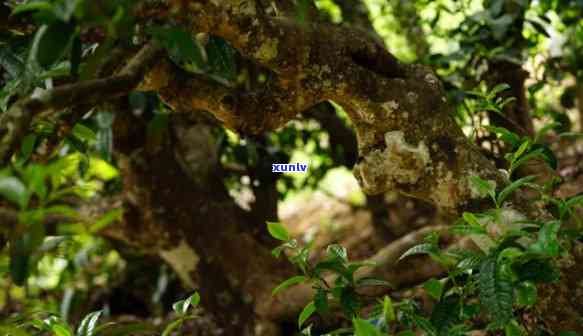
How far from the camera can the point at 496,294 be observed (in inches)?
42.8

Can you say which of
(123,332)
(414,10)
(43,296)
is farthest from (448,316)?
(43,296)

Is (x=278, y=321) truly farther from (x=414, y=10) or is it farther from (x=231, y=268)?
(x=414, y=10)

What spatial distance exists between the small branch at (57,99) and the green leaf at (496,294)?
2.09 ft

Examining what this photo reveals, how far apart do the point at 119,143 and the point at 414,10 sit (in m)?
1.31

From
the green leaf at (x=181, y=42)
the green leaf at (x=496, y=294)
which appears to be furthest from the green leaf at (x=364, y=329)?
the green leaf at (x=181, y=42)

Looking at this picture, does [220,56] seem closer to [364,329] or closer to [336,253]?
[336,253]

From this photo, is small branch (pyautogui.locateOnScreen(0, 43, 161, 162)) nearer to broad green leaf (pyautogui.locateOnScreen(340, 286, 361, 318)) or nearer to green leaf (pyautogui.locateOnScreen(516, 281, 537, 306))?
broad green leaf (pyautogui.locateOnScreen(340, 286, 361, 318))

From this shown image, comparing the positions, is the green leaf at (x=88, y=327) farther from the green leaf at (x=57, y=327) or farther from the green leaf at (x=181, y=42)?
the green leaf at (x=181, y=42)

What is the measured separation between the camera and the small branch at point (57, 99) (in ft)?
3.06

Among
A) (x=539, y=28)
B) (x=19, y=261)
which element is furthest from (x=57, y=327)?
(x=539, y=28)

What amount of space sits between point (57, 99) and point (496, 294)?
720mm

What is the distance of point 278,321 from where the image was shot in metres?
2.42

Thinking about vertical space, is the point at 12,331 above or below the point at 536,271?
below

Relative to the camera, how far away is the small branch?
0.93m
